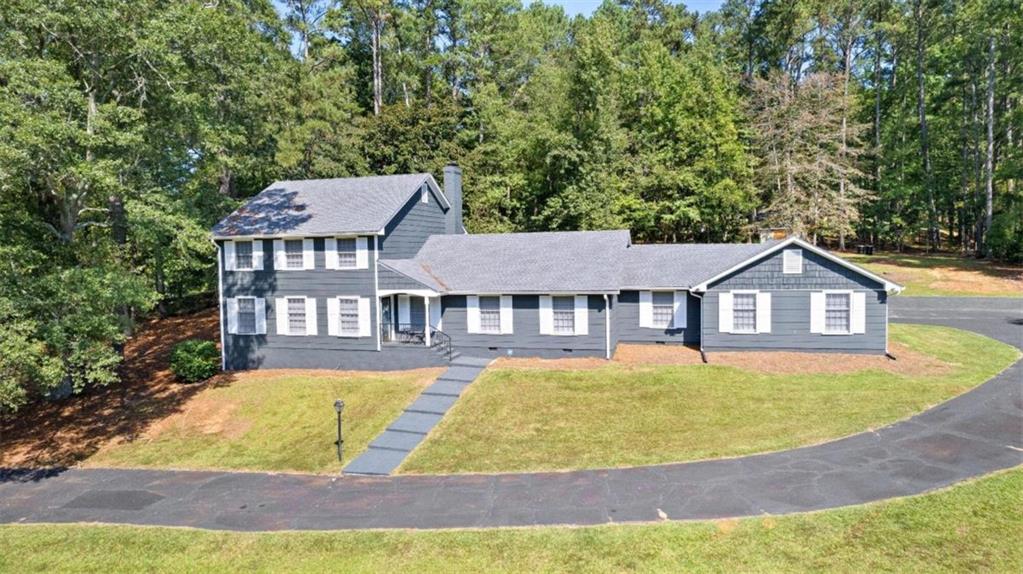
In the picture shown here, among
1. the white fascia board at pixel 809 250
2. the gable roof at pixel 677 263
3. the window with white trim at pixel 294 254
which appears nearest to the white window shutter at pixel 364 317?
the window with white trim at pixel 294 254

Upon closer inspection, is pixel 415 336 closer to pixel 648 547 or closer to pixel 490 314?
pixel 490 314

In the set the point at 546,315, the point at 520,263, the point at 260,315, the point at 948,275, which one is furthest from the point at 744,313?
the point at 948,275

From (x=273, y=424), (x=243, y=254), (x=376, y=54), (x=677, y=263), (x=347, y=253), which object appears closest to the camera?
A: (x=273, y=424)

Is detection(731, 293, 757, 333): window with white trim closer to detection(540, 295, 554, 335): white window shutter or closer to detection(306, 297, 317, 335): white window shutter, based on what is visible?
detection(540, 295, 554, 335): white window shutter

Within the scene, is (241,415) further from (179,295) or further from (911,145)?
(911,145)

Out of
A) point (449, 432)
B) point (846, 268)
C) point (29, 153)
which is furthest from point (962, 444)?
point (29, 153)

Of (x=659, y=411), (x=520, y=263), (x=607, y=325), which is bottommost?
(x=659, y=411)
